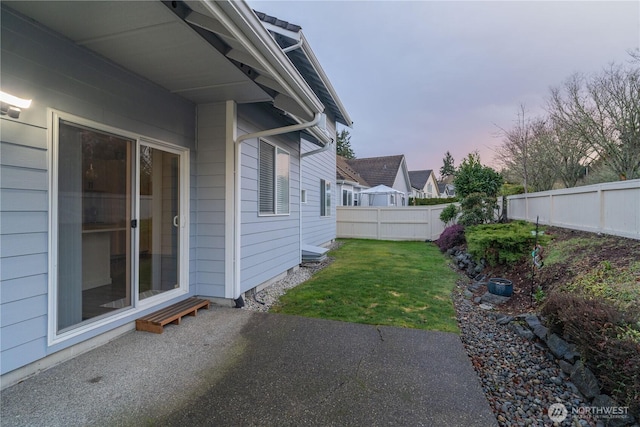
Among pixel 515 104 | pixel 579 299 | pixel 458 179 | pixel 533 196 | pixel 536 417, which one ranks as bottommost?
pixel 536 417

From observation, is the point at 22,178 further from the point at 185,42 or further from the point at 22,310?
the point at 185,42

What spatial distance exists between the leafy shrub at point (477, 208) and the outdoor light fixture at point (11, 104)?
1103cm

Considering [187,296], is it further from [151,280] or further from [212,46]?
[212,46]

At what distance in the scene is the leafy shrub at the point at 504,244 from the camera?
5977 millimetres

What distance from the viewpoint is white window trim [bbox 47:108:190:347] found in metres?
2.47

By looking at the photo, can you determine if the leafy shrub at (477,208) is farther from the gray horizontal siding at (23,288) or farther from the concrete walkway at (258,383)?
the gray horizontal siding at (23,288)

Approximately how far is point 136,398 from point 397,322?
9.63 ft

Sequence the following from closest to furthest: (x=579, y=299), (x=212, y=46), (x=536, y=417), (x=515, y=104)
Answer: (x=536, y=417), (x=212, y=46), (x=579, y=299), (x=515, y=104)

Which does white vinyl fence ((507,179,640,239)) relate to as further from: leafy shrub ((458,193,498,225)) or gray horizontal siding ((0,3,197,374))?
gray horizontal siding ((0,3,197,374))

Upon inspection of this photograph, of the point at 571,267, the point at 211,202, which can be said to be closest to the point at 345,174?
the point at 571,267

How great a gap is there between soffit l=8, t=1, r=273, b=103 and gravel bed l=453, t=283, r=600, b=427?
151 inches

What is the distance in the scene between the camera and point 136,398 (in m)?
2.15

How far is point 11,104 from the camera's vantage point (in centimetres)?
217

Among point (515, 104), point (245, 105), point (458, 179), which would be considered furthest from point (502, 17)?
point (245, 105)
